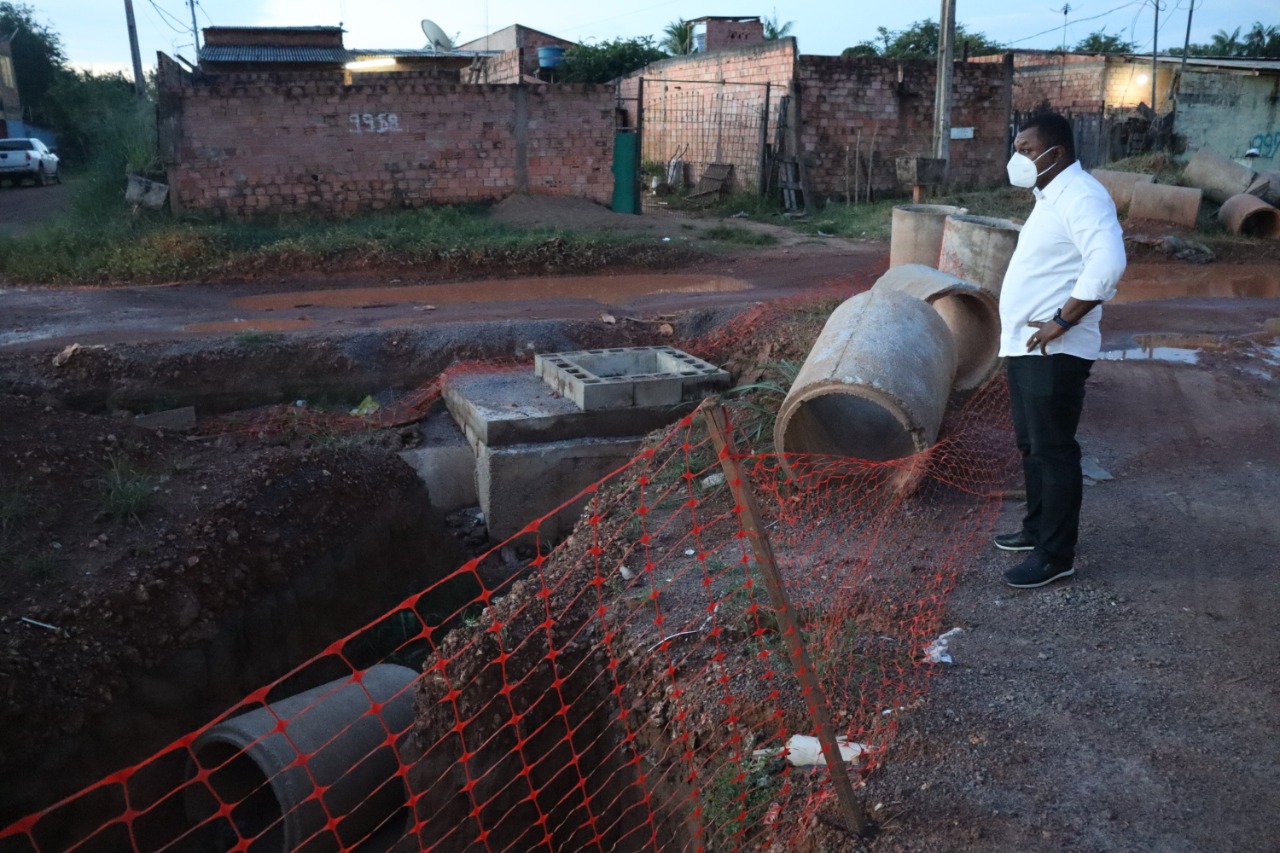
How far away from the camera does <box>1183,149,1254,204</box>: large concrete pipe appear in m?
14.9

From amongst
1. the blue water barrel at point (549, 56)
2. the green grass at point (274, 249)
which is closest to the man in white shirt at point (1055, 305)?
the green grass at point (274, 249)

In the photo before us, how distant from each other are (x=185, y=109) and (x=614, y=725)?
1314 centimetres

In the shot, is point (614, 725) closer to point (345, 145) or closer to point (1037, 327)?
point (1037, 327)

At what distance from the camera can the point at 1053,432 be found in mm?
3713

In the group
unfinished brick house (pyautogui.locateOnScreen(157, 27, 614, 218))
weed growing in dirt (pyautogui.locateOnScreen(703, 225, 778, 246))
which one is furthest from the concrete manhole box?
unfinished brick house (pyautogui.locateOnScreen(157, 27, 614, 218))

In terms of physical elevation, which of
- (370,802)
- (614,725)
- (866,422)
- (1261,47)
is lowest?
(370,802)

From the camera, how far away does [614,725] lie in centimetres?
398

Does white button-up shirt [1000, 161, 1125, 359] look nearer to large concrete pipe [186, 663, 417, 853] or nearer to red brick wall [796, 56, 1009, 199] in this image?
large concrete pipe [186, 663, 417, 853]

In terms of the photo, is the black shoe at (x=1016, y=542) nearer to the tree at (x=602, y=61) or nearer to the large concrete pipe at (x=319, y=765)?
the large concrete pipe at (x=319, y=765)

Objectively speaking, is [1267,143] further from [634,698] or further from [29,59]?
[29,59]

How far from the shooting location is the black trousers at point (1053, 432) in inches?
144

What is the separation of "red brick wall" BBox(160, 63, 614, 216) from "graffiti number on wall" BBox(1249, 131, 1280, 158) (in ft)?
50.2

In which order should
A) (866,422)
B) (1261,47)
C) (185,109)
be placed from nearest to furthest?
(866,422) → (185,109) → (1261,47)

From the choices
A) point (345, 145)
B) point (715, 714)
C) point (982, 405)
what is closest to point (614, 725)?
point (715, 714)
